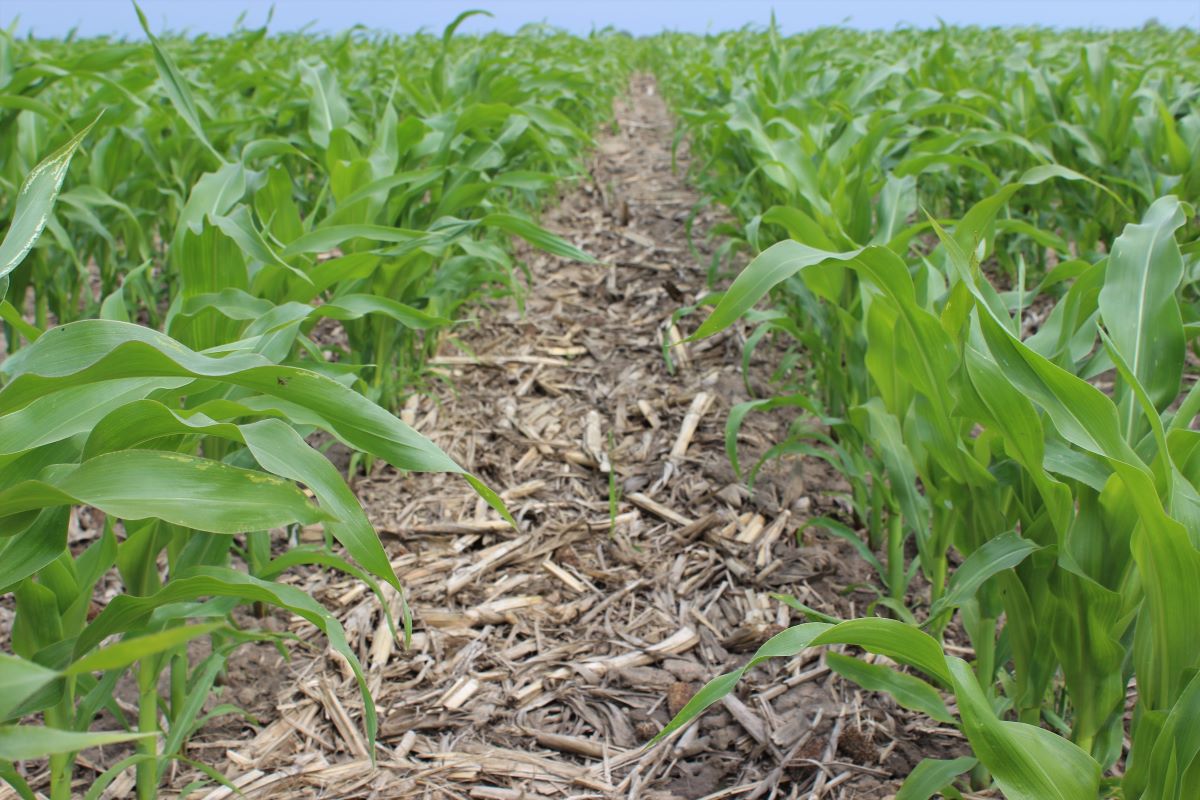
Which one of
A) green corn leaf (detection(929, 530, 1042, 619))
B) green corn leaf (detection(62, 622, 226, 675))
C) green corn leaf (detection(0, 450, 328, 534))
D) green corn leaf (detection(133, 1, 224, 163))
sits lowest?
green corn leaf (detection(929, 530, 1042, 619))

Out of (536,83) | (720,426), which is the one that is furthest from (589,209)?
(720,426)

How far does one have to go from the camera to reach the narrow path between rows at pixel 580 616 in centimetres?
166

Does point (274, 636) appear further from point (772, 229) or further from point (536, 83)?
point (536, 83)

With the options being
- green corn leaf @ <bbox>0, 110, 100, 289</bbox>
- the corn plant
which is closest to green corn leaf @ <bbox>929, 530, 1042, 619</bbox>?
the corn plant

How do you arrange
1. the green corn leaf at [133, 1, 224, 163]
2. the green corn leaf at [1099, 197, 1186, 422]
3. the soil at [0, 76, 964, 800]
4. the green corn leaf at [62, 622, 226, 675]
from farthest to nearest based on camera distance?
the green corn leaf at [133, 1, 224, 163] < the soil at [0, 76, 964, 800] < the green corn leaf at [1099, 197, 1186, 422] < the green corn leaf at [62, 622, 226, 675]

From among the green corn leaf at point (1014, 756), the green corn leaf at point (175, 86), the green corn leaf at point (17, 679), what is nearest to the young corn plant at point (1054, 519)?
the green corn leaf at point (1014, 756)

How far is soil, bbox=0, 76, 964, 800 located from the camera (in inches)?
65.4

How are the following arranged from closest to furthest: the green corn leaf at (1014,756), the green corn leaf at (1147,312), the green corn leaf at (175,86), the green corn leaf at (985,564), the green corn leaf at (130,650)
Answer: the green corn leaf at (130,650) < the green corn leaf at (1014,756) < the green corn leaf at (985,564) < the green corn leaf at (1147,312) < the green corn leaf at (175,86)

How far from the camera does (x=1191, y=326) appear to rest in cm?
146

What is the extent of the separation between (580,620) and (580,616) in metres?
0.01

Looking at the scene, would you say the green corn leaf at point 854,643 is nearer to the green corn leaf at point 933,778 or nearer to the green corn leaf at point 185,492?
the green corn leaf at point 933,778

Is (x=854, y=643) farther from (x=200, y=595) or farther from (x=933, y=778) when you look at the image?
(x=200, y=595)

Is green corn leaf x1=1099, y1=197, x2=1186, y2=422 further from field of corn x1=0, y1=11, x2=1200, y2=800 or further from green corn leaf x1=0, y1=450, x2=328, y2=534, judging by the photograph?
green corn leaf x1=0, y1=450, x2=328, y2=534

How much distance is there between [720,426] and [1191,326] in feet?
5.02
